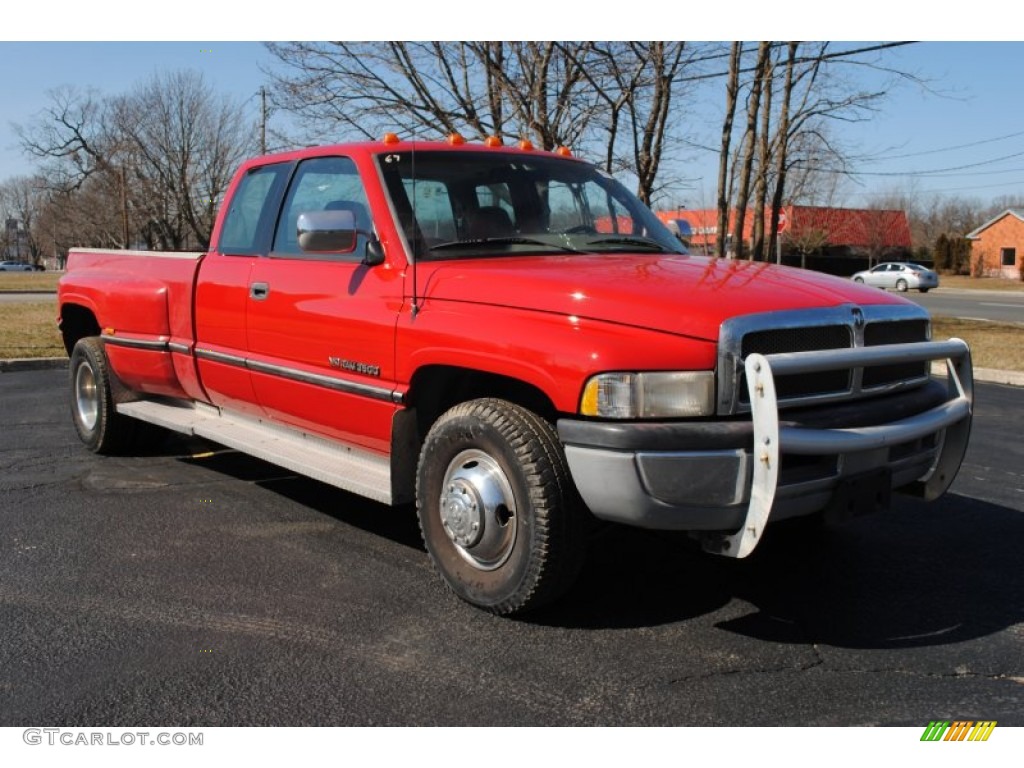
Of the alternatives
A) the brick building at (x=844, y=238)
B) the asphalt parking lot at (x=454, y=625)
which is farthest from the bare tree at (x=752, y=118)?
the brick building at (x=844, y=238)

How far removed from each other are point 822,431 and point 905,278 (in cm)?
4213

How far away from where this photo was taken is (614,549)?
4781 millimetres

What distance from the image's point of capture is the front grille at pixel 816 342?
334 centimetres

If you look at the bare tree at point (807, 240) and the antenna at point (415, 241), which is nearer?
the antenna at point (415, 241)

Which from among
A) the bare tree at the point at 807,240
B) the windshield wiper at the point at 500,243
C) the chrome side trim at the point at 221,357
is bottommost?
the chrome side trim at the point at 221,357

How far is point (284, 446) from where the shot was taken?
5031 mm

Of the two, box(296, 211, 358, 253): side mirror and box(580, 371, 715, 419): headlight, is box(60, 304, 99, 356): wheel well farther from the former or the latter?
box(580, 371, 715, 419): headlight

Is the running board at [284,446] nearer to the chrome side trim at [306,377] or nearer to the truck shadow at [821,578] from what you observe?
the chrome side trim at [306,377]

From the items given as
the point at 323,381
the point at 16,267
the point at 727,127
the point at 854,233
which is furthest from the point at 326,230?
the point at 16,267

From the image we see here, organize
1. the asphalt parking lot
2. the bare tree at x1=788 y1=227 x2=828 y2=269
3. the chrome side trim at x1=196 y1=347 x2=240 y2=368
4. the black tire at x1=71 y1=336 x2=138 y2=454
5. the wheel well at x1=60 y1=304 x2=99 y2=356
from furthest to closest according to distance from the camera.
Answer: the bare tree at x1=788 y1=227 x2=828 y2=269 → the wheel well at x1=60 y1=304 x2=99 y2=356 → the black tire at x1=71 y1=336 x2=138 y2=454 → the chrome side trim at x1=196 y1=347 x2=240 y2=368 → the asphalt parking lot

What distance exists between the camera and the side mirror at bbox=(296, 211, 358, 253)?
14.1 feet

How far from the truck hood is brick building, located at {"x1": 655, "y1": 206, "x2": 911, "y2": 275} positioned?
182ft
